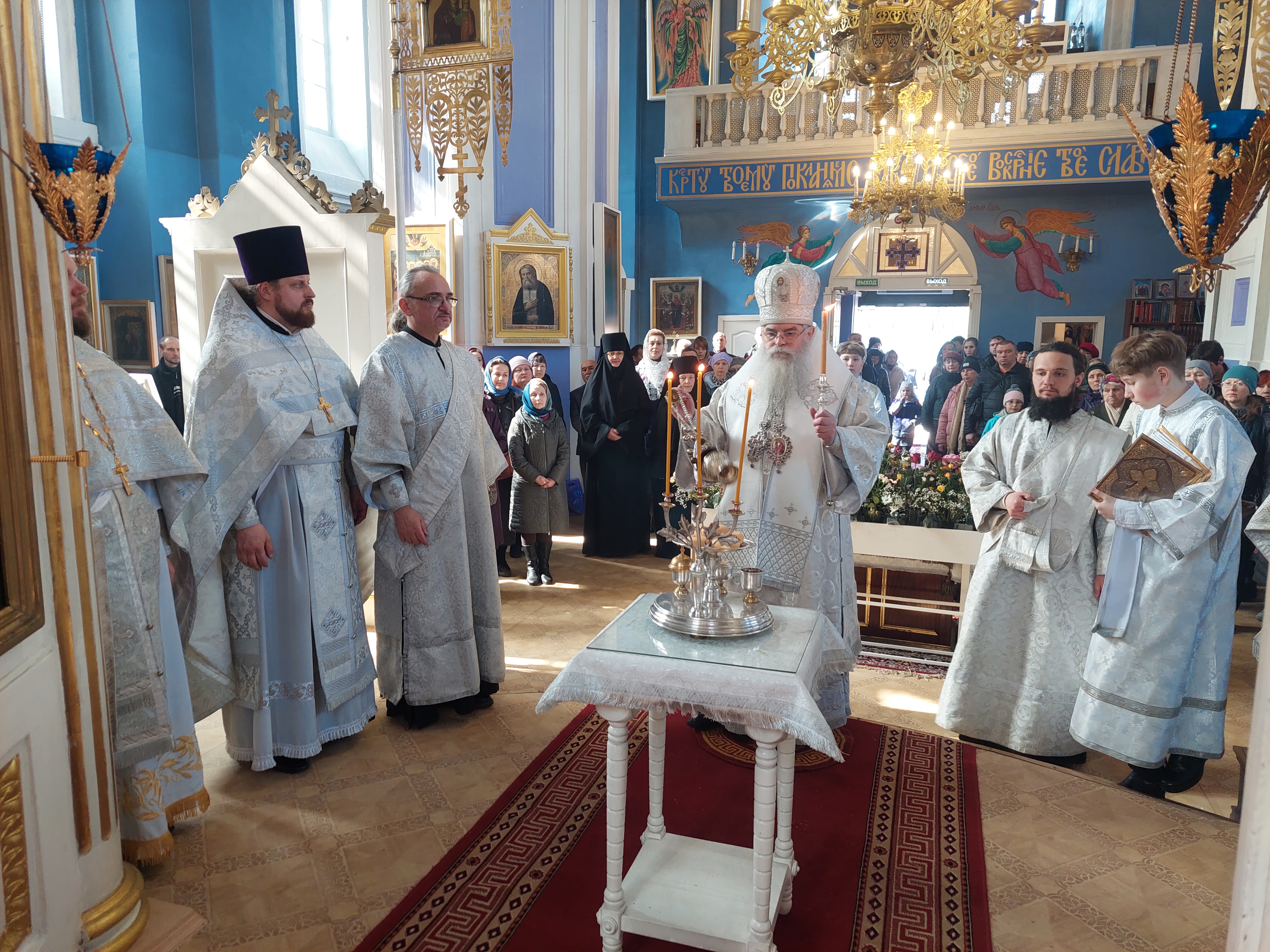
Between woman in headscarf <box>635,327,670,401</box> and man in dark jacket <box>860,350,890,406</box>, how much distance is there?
2994mm

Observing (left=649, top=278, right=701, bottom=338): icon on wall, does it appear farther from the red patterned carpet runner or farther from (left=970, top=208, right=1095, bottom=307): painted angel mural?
the red patterned carpet runner

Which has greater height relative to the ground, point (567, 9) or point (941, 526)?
point (567, 9)

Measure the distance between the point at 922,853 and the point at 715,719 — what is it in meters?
1.15

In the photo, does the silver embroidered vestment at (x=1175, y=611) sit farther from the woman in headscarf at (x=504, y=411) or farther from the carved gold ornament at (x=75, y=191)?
the woman in headscarf at (x=504, y=411)

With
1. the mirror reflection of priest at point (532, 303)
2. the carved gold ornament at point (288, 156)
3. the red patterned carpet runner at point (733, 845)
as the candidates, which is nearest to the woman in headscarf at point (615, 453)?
the mirror reflection of priest at point (532, 303)

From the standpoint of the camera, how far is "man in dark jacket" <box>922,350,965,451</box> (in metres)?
10.1

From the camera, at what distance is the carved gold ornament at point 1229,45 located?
2002mm

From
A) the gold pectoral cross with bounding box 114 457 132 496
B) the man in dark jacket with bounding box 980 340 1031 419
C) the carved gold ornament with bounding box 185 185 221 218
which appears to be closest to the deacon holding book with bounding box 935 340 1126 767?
the gold pectoral cross with bounding box 114 457 132 496

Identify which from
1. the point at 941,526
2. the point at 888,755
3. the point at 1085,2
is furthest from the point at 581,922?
the point at 1085,2

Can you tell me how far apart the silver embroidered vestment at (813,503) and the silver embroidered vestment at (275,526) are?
1644 mm

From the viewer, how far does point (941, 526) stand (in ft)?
16.1

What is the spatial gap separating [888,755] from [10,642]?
126 inches

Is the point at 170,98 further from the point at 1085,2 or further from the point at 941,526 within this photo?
the point at 1085,2

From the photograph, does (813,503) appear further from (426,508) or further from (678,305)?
(678,305)
